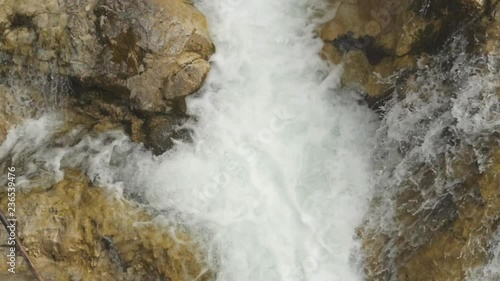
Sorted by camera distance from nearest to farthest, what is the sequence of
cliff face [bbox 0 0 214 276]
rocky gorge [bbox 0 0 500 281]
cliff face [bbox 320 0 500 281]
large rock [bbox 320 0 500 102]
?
cliff face [bbox 320 0 500 281]
rocky gorge [bbox 0 0 500 281]
large rock [bbox 320 0 500 102]
cliff face [bbox 0 0 214 276]

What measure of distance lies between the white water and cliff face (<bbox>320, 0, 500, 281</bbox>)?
0.96 ft

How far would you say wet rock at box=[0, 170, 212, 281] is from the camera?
15.8ft

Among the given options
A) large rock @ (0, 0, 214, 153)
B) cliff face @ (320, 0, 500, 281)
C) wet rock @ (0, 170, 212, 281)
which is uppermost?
cliff face @ (320, 0, 500, 281)

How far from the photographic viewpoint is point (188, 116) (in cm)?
558

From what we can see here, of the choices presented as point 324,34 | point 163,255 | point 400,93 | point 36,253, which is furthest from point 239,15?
point 36,253

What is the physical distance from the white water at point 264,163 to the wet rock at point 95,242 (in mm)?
278

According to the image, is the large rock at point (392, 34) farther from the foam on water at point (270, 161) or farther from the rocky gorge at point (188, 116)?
the foam on water at point (270, 161)

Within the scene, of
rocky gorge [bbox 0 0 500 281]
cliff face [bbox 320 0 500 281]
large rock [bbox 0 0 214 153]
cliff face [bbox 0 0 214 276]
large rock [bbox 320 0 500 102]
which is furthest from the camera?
large rock [bbox 0 0 214 153]

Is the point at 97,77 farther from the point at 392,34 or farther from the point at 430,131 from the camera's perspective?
the point at 430,131

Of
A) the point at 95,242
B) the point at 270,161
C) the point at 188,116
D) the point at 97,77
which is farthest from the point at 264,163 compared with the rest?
the point at 97,77

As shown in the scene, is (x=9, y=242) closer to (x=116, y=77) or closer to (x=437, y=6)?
(x=116, y=77)

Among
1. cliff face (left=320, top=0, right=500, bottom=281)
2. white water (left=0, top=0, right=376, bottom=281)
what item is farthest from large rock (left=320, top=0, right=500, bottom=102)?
white water (left=0, top=0, right=376, bottom=281)

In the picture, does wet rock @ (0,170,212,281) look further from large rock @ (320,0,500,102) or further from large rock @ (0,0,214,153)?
large rock @ (320,0,500,102)

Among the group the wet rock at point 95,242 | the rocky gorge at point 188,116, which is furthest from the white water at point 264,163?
the wet rock at point 95,242
